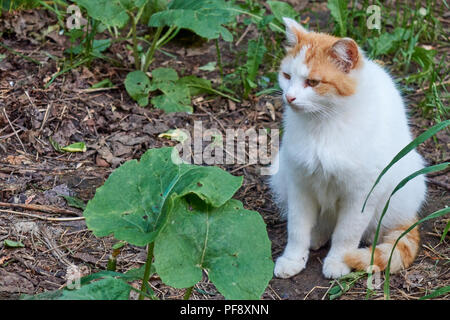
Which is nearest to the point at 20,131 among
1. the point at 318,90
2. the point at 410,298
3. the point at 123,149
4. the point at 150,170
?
the point at 123,149

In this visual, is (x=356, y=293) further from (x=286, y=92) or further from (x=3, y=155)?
(x=3, y=155)

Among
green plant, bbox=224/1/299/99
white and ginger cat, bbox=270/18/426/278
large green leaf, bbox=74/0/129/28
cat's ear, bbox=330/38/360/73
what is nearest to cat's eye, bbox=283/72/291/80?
white and ginger cat, bbox=270/18/426/278

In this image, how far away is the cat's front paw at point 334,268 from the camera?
2963mm

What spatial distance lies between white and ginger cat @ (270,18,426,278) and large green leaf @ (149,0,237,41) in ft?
2.44

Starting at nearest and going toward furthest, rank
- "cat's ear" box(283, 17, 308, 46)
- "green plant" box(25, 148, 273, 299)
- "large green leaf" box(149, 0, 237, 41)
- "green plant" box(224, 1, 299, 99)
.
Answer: "green plant" box(25, 148, 273, 299)
"cat's ear" box(283, 17, 308, 46)
"large green leaf" box(149, 0, 237, 41)
"green plant" box(224, 1, 299, 99)

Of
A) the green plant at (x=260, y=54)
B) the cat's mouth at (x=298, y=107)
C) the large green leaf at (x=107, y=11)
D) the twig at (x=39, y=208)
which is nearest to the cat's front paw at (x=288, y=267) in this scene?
the cat's mouth at (x=298, y=107)

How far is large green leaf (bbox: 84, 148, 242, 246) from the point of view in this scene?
2197mm

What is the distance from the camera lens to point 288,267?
3.03 m

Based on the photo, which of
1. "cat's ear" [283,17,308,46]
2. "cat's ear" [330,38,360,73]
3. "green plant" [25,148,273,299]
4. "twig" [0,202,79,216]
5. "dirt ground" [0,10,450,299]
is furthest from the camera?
"twig" [0,202,79,216]

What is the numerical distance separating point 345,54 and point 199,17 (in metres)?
1.24

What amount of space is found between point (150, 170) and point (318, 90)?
2.92 ft

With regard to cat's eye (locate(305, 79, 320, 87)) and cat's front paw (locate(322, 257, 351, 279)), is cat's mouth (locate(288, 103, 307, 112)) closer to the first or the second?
cat's eye (locate(305, 79, 320, 87))

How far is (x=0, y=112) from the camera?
12.1ft

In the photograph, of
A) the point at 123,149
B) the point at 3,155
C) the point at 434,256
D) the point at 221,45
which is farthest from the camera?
the point at 221,45
